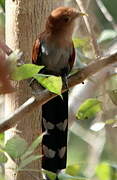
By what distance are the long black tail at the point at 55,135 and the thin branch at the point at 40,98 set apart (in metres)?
0.62

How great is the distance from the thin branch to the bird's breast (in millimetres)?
736

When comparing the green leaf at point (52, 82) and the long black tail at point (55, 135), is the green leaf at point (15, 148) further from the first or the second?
the long black tail at point (55, 135)

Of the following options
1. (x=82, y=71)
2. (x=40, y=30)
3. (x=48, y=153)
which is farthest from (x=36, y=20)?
(x=82, y=71)

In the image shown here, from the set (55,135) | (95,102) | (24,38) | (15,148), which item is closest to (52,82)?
(15,148)

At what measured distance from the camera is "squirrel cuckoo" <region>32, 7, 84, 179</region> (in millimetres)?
1838

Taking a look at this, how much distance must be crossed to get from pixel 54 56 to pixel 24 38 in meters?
0.30

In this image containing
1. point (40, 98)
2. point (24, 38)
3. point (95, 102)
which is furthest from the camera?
point (24, 38)

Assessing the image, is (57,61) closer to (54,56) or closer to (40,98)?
(54,56)

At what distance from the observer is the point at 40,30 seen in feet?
6.12

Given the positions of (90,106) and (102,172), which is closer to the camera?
(102,172)

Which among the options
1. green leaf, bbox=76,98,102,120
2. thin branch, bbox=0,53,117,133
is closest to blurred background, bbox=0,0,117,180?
green leaf, bbox=76,98,102,120

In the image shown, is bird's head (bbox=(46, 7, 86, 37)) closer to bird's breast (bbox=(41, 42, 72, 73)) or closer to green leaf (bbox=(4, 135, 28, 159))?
bird's breast (bbox=(41, 42, 72, 73))

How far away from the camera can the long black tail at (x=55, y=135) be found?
1.78 metres

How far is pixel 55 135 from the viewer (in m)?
1.91
